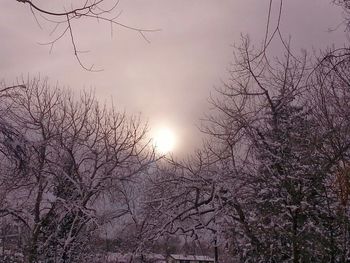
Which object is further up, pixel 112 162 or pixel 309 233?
pixel 112 162

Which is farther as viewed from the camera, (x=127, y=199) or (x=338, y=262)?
(x=127, y=199)

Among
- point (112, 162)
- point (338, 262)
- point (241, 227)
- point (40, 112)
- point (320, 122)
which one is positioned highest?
point (40, 112)

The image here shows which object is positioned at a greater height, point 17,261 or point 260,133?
point 260,133

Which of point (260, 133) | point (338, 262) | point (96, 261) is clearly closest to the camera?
point (338, 262)

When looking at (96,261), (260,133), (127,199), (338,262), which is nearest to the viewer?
(338,262)

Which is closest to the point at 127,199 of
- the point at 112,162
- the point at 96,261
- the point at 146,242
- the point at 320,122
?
the point at 112,162

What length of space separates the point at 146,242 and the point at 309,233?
17.4ft

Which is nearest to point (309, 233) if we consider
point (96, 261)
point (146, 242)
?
point (146, 242)

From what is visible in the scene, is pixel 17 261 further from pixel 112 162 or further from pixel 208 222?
pixel 208 222

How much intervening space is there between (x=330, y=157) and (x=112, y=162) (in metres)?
11.6

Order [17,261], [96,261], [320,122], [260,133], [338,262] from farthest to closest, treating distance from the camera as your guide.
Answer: [96,261]
[17,261]
[260,133]
[320,122]
[338,262]

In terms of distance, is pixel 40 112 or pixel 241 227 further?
pixel 40 112

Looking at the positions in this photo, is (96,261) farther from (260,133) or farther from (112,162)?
(260,133)

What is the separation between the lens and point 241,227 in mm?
14469
